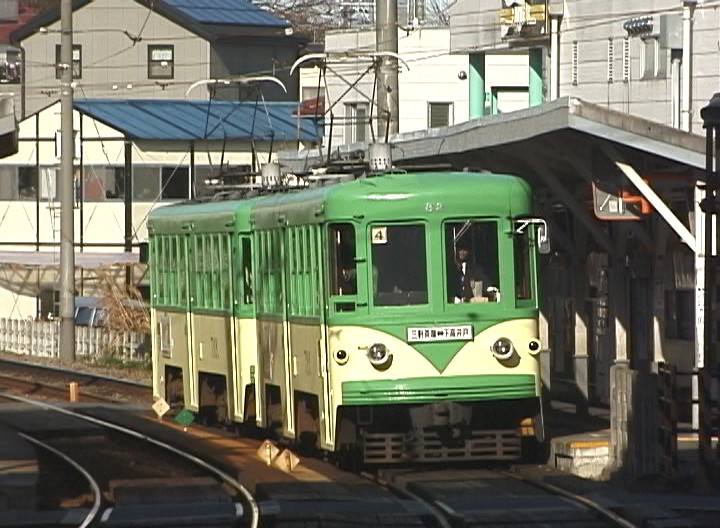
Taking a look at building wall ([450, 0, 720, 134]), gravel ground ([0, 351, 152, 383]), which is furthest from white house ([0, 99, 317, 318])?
building wall ([450, 0, 720, 134])

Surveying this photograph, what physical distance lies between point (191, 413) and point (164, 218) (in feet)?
7.74

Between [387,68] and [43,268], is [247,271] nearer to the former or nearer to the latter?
[387,68]

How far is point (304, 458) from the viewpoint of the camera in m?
18.8

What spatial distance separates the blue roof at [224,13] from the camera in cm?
6919

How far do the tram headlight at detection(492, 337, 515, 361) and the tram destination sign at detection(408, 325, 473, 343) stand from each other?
241 millimetres

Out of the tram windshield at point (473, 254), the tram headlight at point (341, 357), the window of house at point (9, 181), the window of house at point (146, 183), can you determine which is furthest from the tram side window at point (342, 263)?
the window of house at point (9, 181)

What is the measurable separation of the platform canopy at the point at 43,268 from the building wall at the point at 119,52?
10205 millimetres

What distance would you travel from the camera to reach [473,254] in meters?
17.1

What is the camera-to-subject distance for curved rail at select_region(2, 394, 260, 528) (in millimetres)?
14664

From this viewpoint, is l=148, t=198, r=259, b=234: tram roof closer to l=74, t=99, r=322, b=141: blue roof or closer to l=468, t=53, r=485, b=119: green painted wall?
l=468, t=53, r=485, b=119: green painted wall

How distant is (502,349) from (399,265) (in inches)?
44.7

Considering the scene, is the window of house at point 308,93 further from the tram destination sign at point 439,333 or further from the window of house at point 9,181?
the tram destination sign at point 439,333

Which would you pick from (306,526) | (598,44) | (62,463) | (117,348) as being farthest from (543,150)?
(117,348)

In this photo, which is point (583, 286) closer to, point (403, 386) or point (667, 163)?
point (667, 163)
